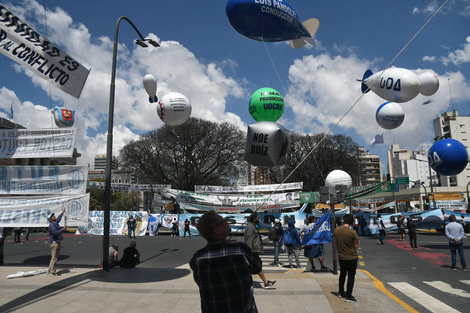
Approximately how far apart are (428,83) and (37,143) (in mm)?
13062

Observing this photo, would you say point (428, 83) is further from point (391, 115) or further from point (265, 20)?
point (265, 20)

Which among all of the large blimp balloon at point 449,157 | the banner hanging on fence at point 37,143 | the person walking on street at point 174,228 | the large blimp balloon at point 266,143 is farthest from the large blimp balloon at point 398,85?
the person walking on street at point 174,228

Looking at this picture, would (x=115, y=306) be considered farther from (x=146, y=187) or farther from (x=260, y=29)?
(x=146, y=187)

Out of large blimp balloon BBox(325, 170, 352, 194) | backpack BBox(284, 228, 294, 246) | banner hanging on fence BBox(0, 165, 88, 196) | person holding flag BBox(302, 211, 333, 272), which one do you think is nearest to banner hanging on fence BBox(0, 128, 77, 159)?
banner hanging on fence BBox(0, 165, 88, 196)

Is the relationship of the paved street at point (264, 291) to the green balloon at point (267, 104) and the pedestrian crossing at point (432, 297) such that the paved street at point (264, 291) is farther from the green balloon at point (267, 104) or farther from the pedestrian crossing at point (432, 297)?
the green balloon at point (267, 104)

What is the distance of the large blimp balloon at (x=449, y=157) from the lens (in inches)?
488

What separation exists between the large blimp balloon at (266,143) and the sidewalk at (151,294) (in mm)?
2811

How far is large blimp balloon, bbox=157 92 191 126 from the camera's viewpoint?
11.9 meters

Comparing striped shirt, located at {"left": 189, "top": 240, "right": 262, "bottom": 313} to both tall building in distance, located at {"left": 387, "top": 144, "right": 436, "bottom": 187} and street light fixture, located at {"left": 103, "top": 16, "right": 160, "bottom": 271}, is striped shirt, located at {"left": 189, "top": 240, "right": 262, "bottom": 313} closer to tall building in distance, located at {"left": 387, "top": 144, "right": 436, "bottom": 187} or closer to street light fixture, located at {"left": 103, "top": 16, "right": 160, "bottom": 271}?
street light fixture, located at {"left": 103, "top": 16, "right": 160, "bottom": 271}

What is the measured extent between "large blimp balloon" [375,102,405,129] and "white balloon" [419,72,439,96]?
106cm

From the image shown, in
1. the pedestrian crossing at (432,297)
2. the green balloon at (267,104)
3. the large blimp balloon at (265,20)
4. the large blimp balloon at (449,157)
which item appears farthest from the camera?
the large blimp balloon at (449,157)

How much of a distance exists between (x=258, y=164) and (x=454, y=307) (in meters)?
4.59

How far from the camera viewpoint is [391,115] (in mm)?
12875

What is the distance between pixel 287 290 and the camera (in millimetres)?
6797
